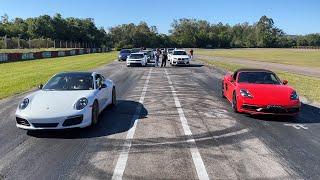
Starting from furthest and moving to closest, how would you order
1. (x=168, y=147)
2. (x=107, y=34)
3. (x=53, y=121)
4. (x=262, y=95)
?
(x=107, y=34) → (x=262, y=95) → (x=53, y=121) → (x=168, y=147)

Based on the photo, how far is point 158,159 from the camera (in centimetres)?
758

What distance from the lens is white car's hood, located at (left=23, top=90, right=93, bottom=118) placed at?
369 inches

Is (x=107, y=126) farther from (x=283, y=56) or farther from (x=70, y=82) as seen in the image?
(x=283, y=56)

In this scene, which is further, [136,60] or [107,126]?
[136,60]

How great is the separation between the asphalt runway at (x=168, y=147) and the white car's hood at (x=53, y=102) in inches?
20.6

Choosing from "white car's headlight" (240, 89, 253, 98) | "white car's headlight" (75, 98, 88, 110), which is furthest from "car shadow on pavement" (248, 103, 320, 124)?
"white car's headlight" (75, 98, 88, 110)

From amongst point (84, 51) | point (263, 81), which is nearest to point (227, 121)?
point (263, 81)

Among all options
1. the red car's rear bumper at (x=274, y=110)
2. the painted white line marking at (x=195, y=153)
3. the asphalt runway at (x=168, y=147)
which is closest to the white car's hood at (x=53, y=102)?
the asphalt runway at (x=168, y=147)

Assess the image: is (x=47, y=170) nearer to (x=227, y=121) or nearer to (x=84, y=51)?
(x=227, y=121)

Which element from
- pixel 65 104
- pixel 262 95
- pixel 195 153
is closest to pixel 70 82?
pixel 65 104

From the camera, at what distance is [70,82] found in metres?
11.4

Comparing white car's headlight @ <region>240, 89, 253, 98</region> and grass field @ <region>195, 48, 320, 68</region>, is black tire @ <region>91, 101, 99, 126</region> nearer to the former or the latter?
white car's headlight @ <region>240, 89, 253, 98</region>

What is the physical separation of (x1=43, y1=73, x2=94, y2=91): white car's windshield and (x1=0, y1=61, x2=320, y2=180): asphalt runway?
1.00 m

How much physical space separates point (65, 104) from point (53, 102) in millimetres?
315
